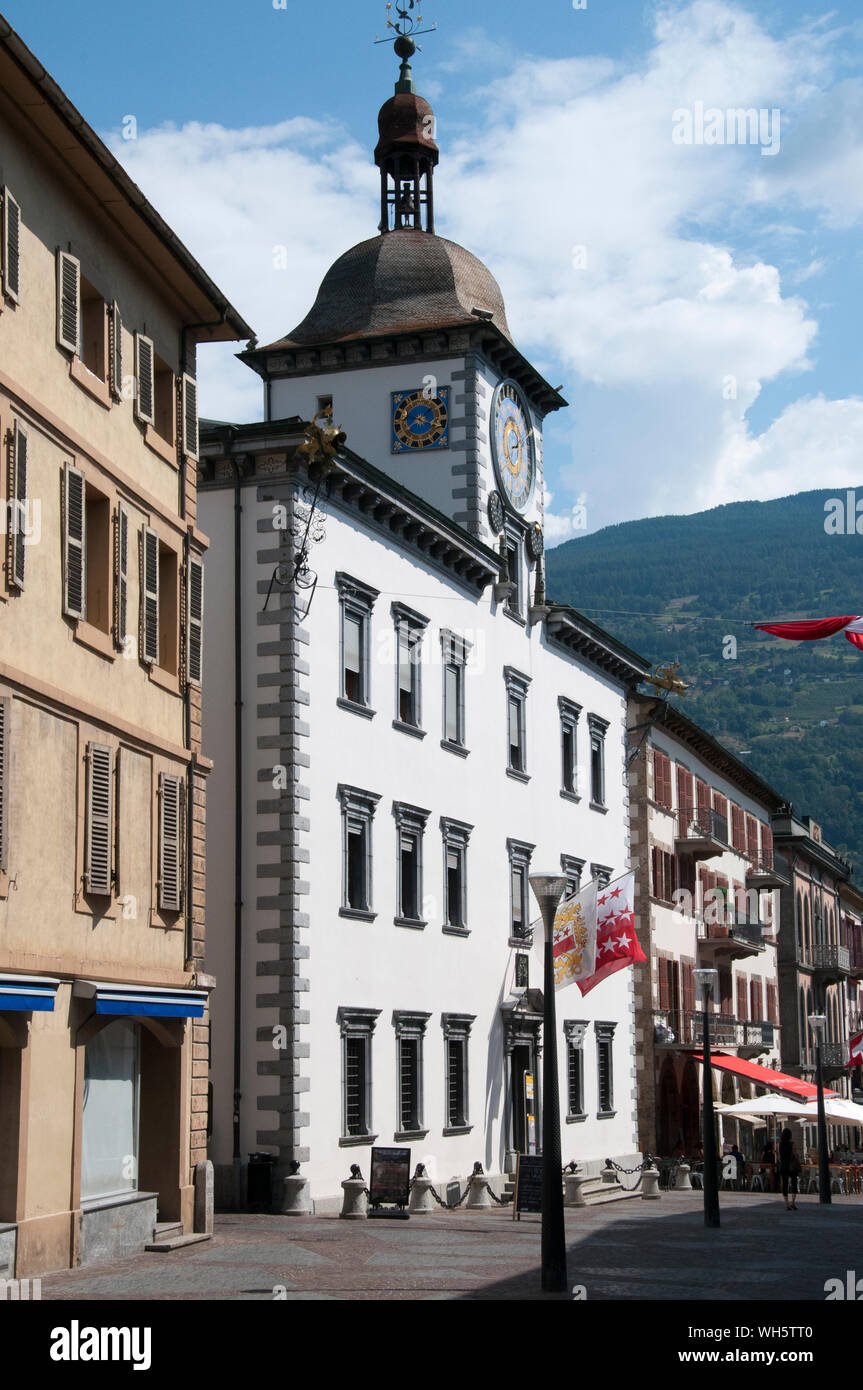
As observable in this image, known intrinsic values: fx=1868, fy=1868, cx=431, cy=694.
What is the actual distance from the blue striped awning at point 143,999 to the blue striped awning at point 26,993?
1.17m

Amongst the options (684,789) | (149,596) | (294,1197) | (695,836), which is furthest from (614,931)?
(684,789)

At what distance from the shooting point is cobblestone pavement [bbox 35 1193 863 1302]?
19531 mm

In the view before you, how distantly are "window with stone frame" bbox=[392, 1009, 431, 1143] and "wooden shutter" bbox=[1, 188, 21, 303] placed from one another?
723 inches

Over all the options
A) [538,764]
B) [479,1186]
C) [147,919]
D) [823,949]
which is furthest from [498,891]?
[823,949]

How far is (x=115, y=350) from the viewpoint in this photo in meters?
23.9

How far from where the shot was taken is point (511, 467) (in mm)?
44781

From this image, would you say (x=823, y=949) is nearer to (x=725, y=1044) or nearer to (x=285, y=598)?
(x=725, y=1044)

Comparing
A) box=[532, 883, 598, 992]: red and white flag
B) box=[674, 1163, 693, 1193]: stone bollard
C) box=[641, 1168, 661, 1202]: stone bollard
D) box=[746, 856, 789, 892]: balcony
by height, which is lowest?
box=[674, 1163, 693, 1193]: stone bollard

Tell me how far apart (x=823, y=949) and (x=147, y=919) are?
66767 millimetres

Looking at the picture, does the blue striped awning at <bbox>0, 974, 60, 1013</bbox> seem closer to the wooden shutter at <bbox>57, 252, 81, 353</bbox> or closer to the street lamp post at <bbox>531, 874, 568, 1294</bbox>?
the street lamp post at <bbox>531, 874, 568, 1294</bbox>

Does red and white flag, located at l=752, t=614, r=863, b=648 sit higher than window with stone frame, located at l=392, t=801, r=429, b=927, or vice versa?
red and white flag, located at l=752, t=614, r=863, b=648

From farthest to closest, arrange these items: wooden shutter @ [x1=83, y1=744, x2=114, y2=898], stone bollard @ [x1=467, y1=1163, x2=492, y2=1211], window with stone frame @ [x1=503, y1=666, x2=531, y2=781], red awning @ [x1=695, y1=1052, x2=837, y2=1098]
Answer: red awning @ [x1=695, y1=1052, x2=837, y2=1098]
window with stone frame @ [x1=503, y1=666, x2=531, y2=781]
stone bollard @ [x1=467, y1=1163, x2=492, y2=1211]
wooden shutter @ [x1=83, y1=744, x2=114, y2=898]

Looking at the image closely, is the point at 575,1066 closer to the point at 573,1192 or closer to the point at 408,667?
the point at 573,1192

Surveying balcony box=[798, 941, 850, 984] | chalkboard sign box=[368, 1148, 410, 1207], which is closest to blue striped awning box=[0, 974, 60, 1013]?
chalkboard sign box=[368, 1148, 410, 1207]
